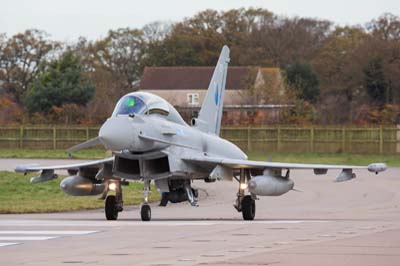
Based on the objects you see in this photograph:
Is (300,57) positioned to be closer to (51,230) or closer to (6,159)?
(6,159)

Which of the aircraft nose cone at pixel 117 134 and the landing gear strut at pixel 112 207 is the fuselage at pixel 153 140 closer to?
the aircraft nose cone at pixel 117 134

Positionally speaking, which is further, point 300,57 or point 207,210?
point 300,57

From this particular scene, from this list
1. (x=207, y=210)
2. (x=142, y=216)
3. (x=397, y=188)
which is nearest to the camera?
(x=142, y=216)

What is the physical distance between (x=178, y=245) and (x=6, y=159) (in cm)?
4410

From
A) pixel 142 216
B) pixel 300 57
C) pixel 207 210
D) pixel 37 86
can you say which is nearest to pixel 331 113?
pixel 37 86

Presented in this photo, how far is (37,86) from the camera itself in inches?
3344

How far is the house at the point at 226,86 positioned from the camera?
84250 millimetres

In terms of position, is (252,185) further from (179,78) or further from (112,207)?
(179,78)

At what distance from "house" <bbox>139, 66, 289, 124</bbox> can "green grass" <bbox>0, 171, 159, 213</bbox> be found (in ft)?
137

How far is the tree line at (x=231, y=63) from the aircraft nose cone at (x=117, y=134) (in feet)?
155

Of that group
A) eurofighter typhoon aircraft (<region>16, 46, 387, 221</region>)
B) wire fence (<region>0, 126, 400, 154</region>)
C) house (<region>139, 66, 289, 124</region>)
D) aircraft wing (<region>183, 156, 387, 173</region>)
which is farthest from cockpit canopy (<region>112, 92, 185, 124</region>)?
house (<region>139, 66, 289, 124</region>)

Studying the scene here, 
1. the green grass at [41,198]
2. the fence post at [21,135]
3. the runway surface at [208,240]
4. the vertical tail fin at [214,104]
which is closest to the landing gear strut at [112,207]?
the runway surface at [208,240]

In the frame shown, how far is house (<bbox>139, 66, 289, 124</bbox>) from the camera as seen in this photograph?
84250mm

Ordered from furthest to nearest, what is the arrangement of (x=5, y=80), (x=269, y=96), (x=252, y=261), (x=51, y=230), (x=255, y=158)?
(x=5, y=80)
(x=269, y=96)
(x=255, y=158)
(x=51, y=230)
(x=252, y=261)
